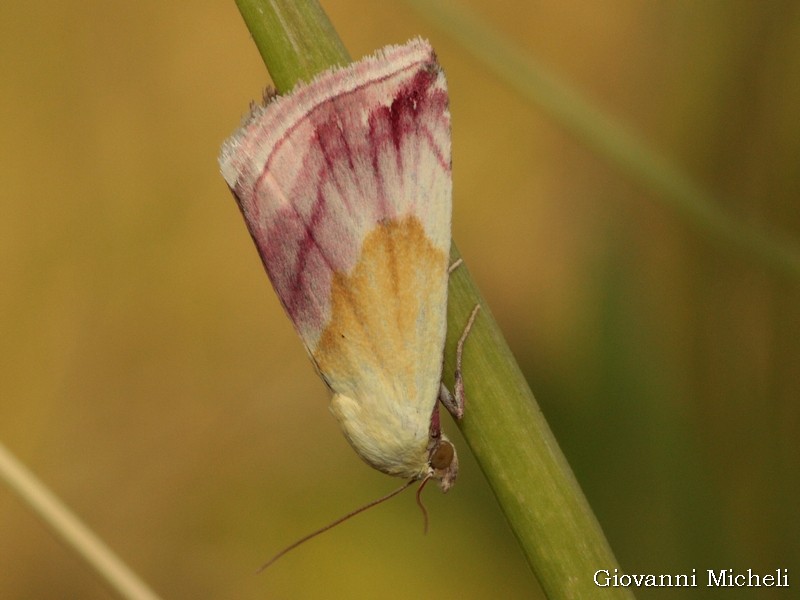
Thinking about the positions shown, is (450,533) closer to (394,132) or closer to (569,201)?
(569,201)

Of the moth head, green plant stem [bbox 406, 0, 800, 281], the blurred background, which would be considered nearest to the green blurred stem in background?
Answer: the moth head

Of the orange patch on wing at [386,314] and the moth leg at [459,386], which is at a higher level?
the orange patch on wing at [386,314]

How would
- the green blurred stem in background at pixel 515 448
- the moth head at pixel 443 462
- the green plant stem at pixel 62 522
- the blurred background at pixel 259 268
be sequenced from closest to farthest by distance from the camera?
1. the green blurred stem in background at pixel 515 448
2. the green plant stem at pixel 62 522
3. the moth head at pixel 443 462
4. the blurred background at pixel 259 268

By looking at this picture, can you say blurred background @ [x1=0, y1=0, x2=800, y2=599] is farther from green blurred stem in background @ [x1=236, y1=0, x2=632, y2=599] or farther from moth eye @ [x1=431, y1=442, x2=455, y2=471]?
green blurred stem in background @ [x1=236, y1=0, x2=632, y2=599]

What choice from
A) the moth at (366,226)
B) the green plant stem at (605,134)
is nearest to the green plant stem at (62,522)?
the moth at (366,226)

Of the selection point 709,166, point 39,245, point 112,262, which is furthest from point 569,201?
point 39,245

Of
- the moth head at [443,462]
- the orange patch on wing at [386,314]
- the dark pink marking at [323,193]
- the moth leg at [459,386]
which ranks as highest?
the dark pink marking at [323,193]

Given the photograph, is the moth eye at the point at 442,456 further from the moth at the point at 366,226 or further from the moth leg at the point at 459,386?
the moth leg at the point at 459,386
